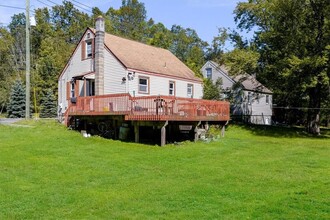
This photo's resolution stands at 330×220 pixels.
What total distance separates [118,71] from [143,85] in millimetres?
1706

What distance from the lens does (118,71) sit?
62.9 ft

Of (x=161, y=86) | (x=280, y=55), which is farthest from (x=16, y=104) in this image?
(x=280, y=55)

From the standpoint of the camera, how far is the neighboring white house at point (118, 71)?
1931 cm

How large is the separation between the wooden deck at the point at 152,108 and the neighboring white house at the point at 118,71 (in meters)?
3.73

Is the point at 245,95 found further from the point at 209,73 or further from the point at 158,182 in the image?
the point at 158,182

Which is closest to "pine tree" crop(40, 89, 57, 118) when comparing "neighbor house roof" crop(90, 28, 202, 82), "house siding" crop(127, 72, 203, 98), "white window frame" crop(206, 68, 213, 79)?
A: "neighbor house roof" crop(90, 28, 202, 82)

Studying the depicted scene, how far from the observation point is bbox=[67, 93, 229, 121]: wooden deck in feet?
41.5

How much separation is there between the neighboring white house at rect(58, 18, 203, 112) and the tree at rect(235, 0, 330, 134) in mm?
5424

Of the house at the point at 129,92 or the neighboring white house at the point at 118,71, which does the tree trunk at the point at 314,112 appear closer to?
the house at the point at 129,92

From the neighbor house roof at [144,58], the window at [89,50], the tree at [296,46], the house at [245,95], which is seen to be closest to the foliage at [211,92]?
the house at [245,95]

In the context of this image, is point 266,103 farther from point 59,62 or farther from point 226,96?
point 59,62

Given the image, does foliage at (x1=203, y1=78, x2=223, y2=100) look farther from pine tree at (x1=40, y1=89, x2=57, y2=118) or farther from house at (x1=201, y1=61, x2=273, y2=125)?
pine tree at (x1=40, y1=89, x2=57, y2=118)

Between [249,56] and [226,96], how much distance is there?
763 cm

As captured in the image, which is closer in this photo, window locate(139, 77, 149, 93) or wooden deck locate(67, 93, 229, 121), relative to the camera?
wooden deck locate(67, 93, 229, 121)
